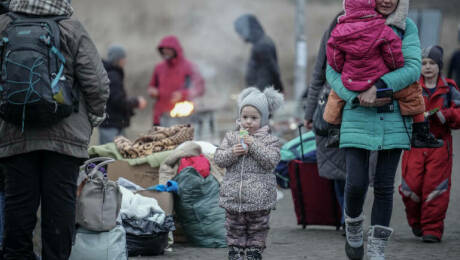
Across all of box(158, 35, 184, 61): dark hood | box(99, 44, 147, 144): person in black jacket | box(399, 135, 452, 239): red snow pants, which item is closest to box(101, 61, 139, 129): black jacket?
box(99, 44, 147, 144): person in black jacket

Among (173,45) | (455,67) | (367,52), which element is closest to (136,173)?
(367,52)

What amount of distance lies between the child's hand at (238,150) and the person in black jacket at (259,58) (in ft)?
19.3

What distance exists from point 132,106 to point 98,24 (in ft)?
45.2

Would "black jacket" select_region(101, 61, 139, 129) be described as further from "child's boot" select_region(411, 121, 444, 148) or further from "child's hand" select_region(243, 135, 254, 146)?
"child's boot" select_region(411, 121, 444, 148)

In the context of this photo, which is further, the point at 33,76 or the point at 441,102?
the point at 441,102

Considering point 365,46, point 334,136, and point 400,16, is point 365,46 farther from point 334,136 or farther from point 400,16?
point 334,136

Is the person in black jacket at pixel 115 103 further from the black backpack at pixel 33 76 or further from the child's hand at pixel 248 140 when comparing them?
the black backpack at pixel 33 76

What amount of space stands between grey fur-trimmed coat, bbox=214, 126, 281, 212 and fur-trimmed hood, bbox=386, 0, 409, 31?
1159mm

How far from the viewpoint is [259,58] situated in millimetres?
11602

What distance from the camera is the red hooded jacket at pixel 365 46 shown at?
5.36 metres

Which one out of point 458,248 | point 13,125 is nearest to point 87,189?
point 13,125

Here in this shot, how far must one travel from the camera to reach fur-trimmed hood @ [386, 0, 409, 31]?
5438mm

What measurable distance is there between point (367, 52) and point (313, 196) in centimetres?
236

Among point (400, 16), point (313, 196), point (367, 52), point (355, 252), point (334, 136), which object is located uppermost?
point (400, 16)
